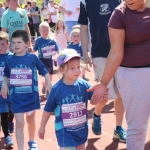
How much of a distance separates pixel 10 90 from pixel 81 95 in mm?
1192

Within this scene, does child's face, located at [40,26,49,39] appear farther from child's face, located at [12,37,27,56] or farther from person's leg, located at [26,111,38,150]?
person's leg, located at [26,111,38,150]

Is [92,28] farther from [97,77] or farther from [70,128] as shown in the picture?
[70,128]

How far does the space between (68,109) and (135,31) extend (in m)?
0.94

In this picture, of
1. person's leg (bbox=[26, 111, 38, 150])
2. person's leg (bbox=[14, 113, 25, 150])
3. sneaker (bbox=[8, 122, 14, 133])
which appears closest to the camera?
person's leg (bbox=[14, 113, 25, 150])

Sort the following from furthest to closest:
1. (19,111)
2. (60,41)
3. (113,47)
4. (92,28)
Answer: (60,41), (92,28), (19,111), (113,47)

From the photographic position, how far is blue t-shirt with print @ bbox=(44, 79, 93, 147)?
3.53 m

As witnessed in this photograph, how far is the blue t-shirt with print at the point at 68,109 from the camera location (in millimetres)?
3525

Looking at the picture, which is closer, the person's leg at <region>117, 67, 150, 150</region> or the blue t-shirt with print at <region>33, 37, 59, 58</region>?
the person's leg at <region>117, 67, 150, 150</region>

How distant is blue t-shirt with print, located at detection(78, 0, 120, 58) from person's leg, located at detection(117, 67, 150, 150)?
125 cm

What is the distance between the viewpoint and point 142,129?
3543 millimetres

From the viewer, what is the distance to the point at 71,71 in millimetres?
3520

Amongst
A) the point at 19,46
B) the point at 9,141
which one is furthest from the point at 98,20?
the point at 9,141

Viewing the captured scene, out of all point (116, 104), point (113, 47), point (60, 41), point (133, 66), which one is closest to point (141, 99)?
point (133, 66)

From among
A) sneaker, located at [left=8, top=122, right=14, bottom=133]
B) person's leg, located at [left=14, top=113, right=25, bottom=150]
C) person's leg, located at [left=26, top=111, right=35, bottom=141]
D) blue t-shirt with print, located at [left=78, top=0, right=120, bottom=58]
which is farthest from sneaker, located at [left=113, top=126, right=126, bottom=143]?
sneaker, located at [left=8, top=122, right=14, bottom=133]
